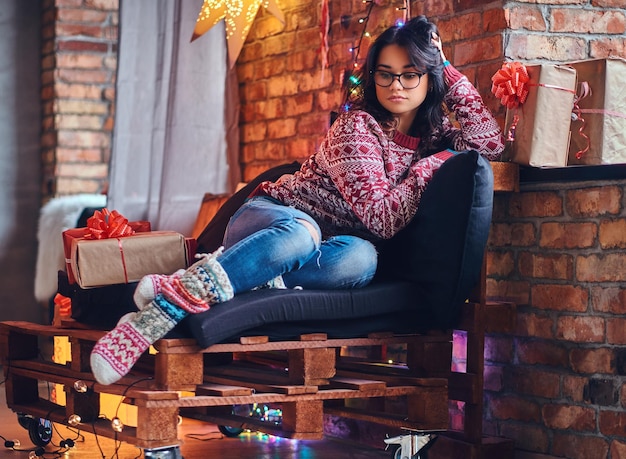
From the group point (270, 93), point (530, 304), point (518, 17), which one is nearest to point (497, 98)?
point (518, 17)

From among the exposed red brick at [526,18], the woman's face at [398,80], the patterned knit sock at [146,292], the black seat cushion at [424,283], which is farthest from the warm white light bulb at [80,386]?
the exposed red brick at [526,18]

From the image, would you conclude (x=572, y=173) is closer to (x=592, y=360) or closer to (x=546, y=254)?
(x=546, y=254)

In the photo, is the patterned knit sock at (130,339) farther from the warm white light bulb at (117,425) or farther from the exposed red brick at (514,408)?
the exposed red brick at (514,408)

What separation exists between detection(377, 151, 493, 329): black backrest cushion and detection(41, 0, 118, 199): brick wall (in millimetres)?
2961

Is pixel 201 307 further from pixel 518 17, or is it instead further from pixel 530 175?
pixel 518 17

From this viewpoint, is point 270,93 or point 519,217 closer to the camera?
point 519,217

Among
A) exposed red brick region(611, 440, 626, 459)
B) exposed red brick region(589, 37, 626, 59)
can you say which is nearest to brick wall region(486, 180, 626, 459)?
exposed red brick region(611, 440, 626, 459)

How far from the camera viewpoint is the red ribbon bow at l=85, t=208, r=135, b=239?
276cm

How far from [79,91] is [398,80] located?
9.38ft

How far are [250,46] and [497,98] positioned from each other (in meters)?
1.79

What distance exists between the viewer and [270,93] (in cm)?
454

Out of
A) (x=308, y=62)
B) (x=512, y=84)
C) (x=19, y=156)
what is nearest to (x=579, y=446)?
(x=512, y=84)

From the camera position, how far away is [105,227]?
277 cm

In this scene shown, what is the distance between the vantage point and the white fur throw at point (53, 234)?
15.7 ft
